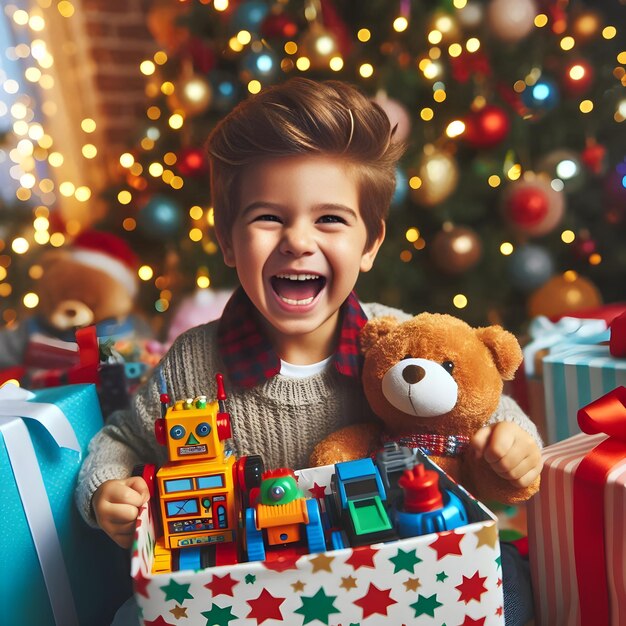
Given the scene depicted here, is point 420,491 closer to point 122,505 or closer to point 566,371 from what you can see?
point 122,505

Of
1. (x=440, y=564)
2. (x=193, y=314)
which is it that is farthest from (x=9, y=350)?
(x=440, y=564)

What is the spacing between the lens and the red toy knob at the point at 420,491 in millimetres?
528

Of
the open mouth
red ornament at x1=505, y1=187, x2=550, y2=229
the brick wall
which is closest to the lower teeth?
the open mouth

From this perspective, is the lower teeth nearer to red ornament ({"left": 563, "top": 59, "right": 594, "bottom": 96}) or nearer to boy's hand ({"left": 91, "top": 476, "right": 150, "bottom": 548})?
boy's hand ({"left": 91, "top": 476, "right": 150, "bottom": 548})

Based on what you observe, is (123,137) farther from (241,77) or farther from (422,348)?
(422,348)

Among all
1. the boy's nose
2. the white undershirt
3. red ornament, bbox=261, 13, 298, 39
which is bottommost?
the white undershirt

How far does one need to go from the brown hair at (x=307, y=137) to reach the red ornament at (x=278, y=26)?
3.34 feet

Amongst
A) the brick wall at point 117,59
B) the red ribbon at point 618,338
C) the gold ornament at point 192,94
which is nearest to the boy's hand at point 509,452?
the red ribbon at point 618,338

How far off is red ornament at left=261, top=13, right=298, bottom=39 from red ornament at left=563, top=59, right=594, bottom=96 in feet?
2.55

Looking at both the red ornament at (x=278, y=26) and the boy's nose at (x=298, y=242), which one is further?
the red ornament at (x=278, y=26)

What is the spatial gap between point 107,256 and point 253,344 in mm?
895

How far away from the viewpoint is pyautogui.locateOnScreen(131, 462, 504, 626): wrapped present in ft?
1.59

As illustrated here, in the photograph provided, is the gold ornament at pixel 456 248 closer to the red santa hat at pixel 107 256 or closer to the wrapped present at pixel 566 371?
the wrapped present at pixel 566 371

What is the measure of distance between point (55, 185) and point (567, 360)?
2139mm
